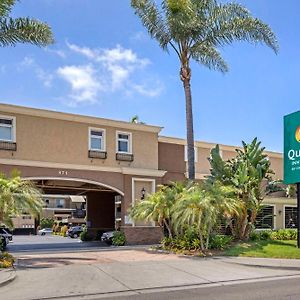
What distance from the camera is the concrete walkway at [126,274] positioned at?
11.7 metres

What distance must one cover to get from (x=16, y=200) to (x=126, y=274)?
4817 millimetres

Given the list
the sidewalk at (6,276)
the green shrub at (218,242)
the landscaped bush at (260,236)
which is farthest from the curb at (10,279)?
the landscaped bush at (260,236)

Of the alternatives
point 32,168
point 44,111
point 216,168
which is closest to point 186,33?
point 216,168

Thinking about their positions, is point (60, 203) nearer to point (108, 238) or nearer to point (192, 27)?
point (108, 238)

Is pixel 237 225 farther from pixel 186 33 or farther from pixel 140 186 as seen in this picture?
pixel 186 33

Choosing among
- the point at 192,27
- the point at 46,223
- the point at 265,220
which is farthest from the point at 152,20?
the point at 46,223

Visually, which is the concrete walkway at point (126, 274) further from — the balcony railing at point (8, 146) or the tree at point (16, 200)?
the balcony railing at point (8, 146)

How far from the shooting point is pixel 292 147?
21375mm

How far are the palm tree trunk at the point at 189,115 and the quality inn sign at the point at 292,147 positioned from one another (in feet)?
15.9

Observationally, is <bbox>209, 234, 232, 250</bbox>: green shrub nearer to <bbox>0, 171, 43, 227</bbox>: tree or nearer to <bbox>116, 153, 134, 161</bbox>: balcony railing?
<bbox>0, 171, 43, 227</bbox>: tree

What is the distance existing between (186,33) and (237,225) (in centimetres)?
1048

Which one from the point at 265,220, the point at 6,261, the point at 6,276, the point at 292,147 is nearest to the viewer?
the point at 6,276

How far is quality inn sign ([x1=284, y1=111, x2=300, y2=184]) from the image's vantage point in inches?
827

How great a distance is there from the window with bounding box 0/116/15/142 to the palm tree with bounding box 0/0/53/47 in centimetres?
569
